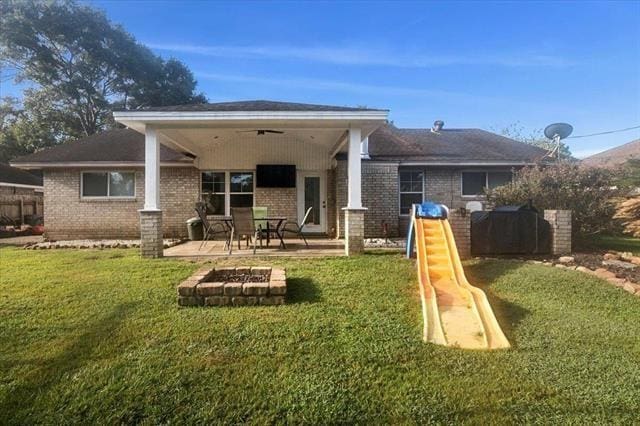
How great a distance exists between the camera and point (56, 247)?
384 inches

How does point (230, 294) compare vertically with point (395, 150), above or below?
below

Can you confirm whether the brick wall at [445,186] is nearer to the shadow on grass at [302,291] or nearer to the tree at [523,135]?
the shadow on grass at [302,291]

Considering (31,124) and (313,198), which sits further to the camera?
(31,124)

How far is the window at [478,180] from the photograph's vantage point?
40.2 ft

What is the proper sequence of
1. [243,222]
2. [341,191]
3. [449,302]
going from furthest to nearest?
[341,191] → [243,222] → [449,302]

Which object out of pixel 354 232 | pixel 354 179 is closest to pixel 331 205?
pixel 354 179

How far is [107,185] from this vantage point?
40.2 ft

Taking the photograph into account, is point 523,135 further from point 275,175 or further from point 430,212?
point 430,212

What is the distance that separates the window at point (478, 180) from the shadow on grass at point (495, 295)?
5702 mm

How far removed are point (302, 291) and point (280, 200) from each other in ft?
24.2

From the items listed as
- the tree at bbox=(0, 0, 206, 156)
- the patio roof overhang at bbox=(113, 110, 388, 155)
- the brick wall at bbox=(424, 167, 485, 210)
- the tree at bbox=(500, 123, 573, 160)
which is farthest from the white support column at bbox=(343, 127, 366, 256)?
the tree at bbox=(500, 123, 573, 160)

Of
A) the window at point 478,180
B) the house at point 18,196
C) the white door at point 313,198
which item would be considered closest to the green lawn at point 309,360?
the white door at point 313,198

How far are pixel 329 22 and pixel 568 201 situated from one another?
12.0m

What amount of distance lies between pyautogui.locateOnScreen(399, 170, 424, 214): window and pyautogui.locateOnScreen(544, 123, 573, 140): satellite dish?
4.19 m
